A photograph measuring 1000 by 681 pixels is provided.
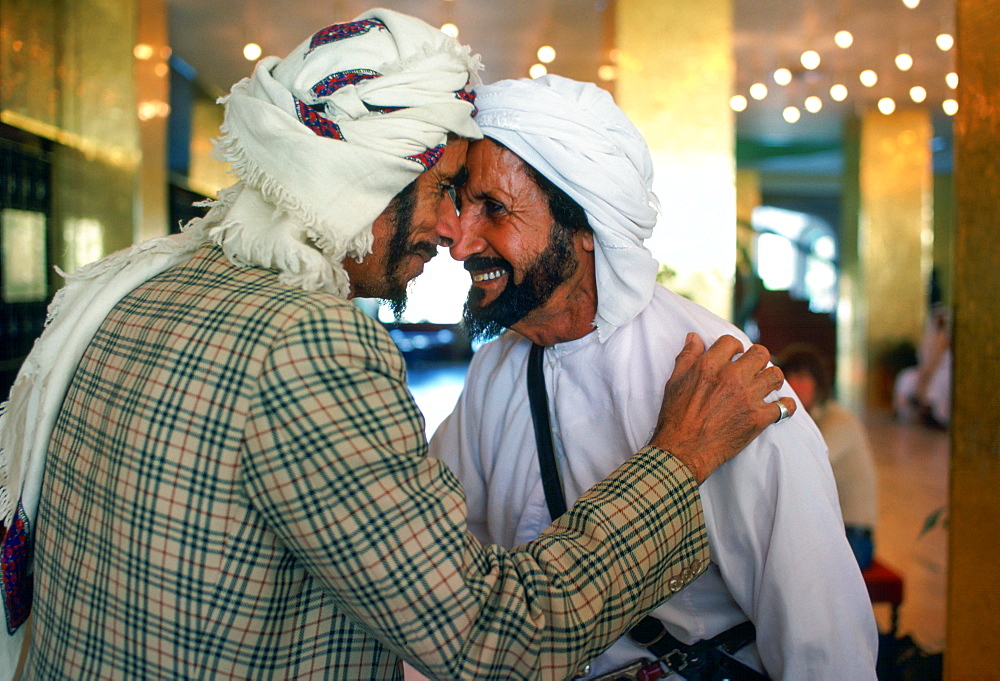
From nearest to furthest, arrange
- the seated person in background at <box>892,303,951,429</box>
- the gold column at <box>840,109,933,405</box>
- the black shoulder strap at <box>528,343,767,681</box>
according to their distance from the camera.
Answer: the black shoulder strap at <box>528,343,767,681</box>
the seated person in background at <box>892,303,951,429</box>
the gold column at <box>840,109,933,405</box>

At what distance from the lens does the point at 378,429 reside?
1000mm

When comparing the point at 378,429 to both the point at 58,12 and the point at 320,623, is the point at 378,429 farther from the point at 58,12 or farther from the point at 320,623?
the point at 58,12

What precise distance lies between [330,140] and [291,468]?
520 millimetres

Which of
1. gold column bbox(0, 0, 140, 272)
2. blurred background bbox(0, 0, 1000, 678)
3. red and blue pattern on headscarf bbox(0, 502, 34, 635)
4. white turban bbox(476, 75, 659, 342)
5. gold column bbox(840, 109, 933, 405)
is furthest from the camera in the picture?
gold column bbox(840, 109, 933, 405)

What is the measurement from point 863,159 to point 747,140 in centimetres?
333

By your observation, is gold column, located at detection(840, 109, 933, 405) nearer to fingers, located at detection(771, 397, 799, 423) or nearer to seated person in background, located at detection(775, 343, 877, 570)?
seated person in background, located at detection(775, 343, 877, 570)

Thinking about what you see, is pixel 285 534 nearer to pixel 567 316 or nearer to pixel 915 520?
pixel 567 316

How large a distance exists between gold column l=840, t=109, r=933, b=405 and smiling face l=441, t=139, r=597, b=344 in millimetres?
10066

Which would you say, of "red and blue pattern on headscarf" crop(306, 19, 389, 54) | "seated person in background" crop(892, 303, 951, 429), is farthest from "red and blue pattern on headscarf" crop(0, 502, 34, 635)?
"seated person in background" crop(892, 303, 951, 429)

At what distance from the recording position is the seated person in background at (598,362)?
1403 millimetres

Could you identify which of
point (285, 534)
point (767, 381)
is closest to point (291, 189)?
point (285, 534)

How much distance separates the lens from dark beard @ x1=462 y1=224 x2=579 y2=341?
174cm

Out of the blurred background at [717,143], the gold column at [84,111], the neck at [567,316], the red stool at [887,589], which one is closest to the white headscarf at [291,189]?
the blurred background at [717,143]

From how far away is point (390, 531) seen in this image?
38.3 inches
